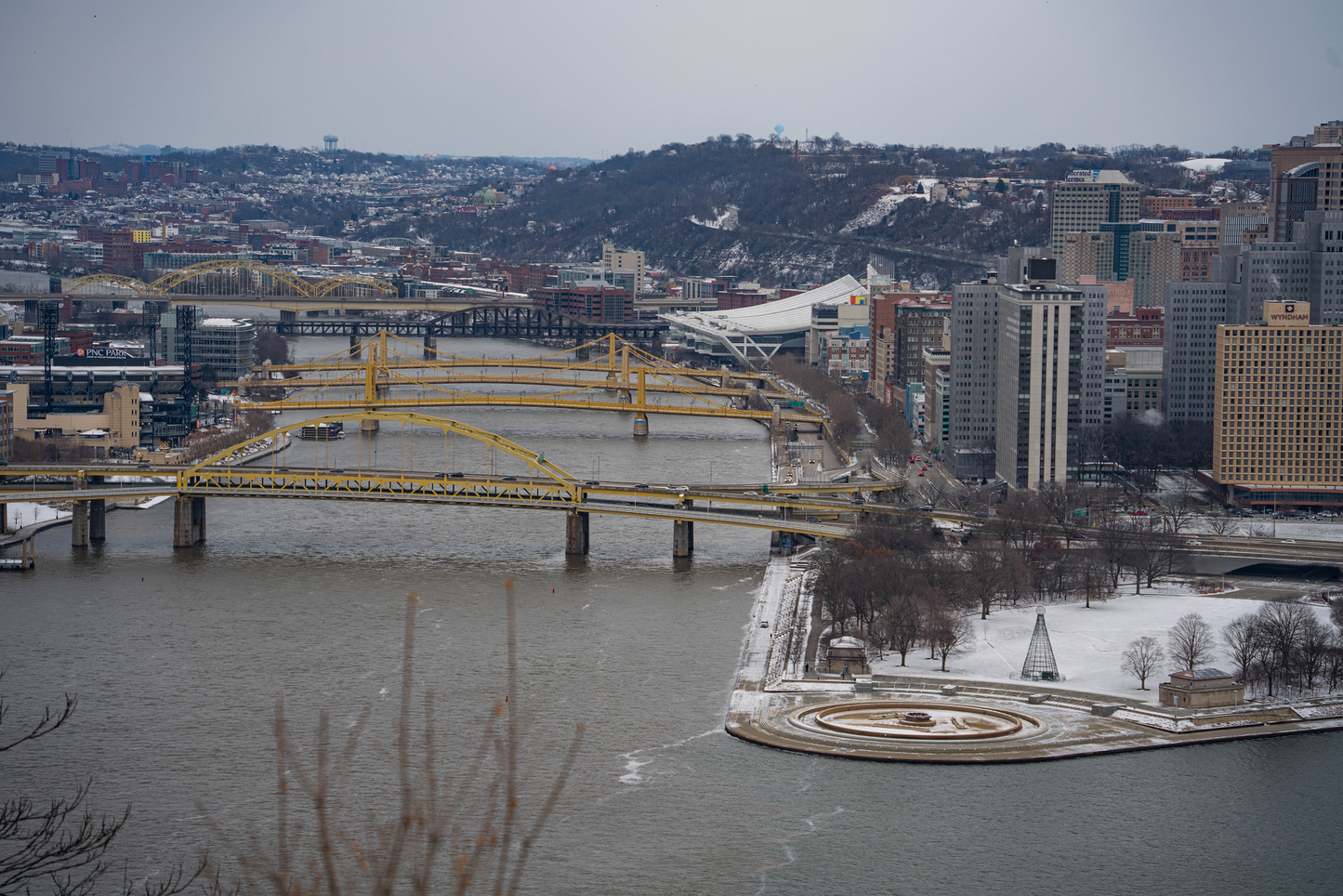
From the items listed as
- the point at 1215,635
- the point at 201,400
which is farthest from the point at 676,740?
the point at 201,400

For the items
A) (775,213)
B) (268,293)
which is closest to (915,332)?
(268,293)

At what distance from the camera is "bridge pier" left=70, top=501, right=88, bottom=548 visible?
23.6m

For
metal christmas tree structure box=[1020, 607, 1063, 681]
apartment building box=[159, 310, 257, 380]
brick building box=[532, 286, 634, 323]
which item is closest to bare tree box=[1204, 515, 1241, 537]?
metal christmas tree structure box=[1020, 607, 1063, 681]

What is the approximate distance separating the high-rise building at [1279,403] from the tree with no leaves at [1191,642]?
921 cm

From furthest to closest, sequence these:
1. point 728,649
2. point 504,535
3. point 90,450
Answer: point 90,450 → point 504,535 → point 728,649

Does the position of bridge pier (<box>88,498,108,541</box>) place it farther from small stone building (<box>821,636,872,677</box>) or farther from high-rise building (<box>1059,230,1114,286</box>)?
high-rise building (<box>1059,230,1114,286</box>)

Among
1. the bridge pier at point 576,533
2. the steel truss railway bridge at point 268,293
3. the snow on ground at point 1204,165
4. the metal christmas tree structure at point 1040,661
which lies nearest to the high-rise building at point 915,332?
the bridge pier at point 576,533

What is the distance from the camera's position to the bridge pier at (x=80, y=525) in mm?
23641

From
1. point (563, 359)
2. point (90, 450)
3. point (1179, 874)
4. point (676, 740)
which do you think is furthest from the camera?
point (563, 359)

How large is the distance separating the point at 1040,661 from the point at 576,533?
763cm

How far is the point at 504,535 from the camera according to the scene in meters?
24.9

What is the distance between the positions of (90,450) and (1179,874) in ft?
76.5

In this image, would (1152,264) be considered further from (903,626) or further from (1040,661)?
(1040,661)

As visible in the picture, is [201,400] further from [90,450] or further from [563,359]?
[563,359]
